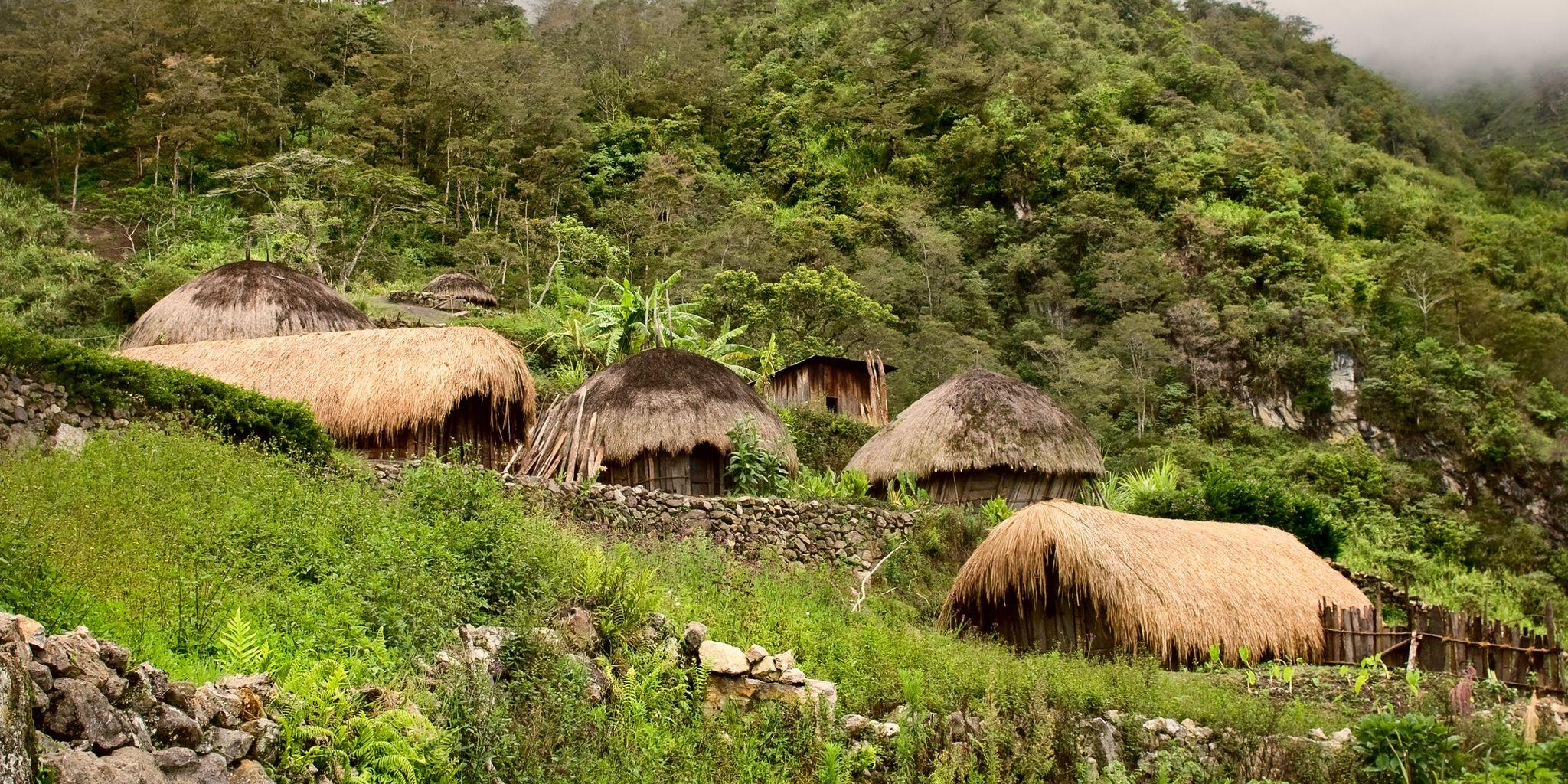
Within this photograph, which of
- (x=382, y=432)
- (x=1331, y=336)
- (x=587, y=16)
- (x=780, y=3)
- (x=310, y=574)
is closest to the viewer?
(x=310, y=574)

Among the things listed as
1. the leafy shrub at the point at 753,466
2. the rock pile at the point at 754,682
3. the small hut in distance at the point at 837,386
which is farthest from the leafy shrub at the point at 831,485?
the small hut in distance at the point at 837,386

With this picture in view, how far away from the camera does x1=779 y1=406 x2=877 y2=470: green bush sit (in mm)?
21219

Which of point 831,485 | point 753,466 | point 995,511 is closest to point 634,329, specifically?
point 831,485

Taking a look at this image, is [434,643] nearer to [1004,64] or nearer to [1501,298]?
[1501,298]

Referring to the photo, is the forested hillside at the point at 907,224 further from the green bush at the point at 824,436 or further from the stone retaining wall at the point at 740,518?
the stone retaining wall at the point at 740,518

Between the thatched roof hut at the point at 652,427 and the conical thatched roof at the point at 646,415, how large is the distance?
0.01 m

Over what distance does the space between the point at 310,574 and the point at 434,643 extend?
4.33 ft

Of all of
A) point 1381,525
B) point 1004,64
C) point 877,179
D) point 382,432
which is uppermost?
point 1004,64

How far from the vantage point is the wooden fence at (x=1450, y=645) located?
10.0 meters

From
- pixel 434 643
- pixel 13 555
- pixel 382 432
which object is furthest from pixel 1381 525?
pixel 13 555

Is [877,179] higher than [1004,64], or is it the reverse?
[1004,64]

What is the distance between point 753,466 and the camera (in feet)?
48.4

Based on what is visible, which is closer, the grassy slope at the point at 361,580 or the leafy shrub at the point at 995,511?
the grassy slope at the point at 361,580

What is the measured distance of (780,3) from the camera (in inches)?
2437
